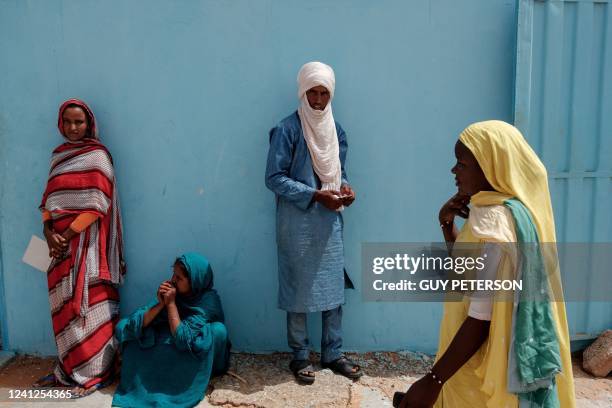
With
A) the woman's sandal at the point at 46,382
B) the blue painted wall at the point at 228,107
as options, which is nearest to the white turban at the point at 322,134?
the blue painted wall at the point at 228,107

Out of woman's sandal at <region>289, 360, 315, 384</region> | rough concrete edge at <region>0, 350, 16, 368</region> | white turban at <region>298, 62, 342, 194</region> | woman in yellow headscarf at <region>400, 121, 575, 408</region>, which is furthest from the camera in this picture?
rough concrete edge at <region>0, 350, 16, 368</region>

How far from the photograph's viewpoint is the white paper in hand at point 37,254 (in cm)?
359

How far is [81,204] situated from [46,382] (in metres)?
1.11

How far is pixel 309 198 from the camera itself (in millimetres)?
3230

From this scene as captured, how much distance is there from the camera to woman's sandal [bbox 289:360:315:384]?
3.39 meters

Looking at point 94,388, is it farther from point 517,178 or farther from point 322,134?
point 517,178

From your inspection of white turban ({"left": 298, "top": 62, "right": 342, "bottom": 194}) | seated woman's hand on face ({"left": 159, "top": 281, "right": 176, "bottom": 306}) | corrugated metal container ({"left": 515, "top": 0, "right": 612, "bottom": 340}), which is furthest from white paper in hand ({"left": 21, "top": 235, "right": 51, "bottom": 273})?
corrugated metal container ({"left": 515, "top": 0, "right": 612, "bottom": 340})

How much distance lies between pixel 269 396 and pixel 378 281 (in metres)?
1.07

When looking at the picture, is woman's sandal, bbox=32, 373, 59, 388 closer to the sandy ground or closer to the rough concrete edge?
the sandy ground

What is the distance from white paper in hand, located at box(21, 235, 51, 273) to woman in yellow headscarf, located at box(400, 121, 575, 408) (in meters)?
2.68

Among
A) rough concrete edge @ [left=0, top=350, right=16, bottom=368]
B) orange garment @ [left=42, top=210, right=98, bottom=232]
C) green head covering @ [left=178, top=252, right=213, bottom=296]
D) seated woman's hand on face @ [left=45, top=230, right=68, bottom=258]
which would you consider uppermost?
orange garment @ [left=42, top=210, right=98, bottom=232]

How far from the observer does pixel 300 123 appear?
3367 millimetres

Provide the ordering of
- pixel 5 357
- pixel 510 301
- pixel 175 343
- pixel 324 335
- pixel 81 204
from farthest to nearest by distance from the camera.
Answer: pixel 5 357, pixel 324 335, pixel 81 204, pixel 175 343, pixel 510 301

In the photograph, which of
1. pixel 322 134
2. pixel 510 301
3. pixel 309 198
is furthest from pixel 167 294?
pixel 510 301
